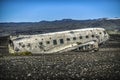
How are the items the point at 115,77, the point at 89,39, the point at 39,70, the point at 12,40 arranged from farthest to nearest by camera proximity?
the point at 89,39 < the point at 12,40 < the point at 39,70 < the point at 115,77

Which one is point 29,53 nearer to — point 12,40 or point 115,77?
point 12,40

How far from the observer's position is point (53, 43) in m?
46.9

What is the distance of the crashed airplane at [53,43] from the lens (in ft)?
151

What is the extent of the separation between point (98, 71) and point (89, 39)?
22.9 metres

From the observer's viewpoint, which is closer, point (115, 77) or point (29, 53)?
point (115, 77)

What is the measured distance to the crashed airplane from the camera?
46.1m

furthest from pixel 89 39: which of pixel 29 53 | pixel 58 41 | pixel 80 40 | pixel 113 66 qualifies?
pixel 113 66

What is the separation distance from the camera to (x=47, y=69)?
29.0 meters

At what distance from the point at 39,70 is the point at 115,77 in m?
8.24

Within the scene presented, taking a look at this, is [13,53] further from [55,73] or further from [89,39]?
[55,73]

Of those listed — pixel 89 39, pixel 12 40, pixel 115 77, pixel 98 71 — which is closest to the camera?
pixel 115 77

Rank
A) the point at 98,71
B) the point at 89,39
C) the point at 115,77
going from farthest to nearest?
the point at 89,39 → the point at 98,71 → the point at 115,77

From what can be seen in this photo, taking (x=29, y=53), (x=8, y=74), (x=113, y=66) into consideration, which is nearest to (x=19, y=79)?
(x=8, y=74)

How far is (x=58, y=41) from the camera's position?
47062 mm
